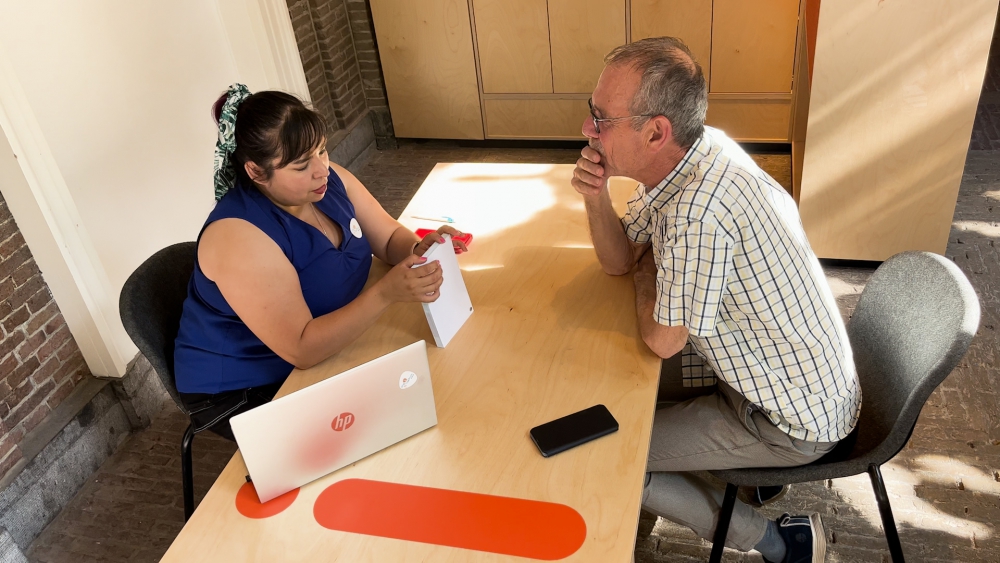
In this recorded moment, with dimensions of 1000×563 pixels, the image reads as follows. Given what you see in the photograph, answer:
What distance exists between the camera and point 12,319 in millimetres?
2816

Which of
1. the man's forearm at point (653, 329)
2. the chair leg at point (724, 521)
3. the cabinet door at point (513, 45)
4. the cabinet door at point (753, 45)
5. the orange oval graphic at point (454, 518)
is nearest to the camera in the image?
the orange oval graphic at point (454, 518)

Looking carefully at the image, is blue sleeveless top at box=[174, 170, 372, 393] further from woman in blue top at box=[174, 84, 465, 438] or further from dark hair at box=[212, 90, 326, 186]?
dark hair at box=[212, 90, 326, 186]

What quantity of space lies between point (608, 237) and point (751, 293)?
0.48m

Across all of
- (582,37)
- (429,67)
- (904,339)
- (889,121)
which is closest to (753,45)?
(582,37)

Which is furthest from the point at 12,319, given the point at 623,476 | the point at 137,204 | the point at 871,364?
the point at 871,364

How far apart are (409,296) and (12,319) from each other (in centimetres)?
170

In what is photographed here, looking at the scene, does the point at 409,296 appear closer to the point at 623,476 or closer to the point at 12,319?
the point at 623,476

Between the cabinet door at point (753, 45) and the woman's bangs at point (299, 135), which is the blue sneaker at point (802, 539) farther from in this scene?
the cabinet door at point (753, 45)

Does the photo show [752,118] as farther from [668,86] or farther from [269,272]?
[269,272]

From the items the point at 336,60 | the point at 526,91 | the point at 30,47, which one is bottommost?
the point at 526,91

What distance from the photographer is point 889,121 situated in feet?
10.9

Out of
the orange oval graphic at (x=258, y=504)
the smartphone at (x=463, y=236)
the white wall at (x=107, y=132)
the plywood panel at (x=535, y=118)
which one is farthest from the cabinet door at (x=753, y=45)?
the orange oval graphic at (x=258, y=504)

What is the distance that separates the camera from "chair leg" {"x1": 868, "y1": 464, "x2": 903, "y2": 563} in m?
1.98

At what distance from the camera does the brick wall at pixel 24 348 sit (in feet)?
9.12
